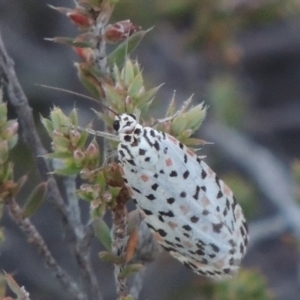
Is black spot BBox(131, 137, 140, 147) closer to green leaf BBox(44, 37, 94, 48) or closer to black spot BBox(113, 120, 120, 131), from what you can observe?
black spot BBox(113, 120, 120, 131)

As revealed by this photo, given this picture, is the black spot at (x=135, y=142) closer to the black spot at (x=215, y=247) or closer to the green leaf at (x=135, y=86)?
the green leaf at (x=135, y=86)

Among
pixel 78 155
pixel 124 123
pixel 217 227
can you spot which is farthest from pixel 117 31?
pixel 217 227

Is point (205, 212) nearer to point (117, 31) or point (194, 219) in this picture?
point (194, 219)

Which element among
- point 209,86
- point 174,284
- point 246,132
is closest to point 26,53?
point 209,86

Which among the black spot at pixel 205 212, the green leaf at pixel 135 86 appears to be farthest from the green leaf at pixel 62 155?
the black spot at pixel 205 212

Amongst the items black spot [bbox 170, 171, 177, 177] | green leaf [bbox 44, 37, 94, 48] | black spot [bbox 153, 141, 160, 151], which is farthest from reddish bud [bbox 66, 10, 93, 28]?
black spot [bbox 170, 171, 177, 177]

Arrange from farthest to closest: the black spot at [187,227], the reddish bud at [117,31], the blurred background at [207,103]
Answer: the blurred background at [207,103], the black spot at [187,227], the reddish bud at [117,31]

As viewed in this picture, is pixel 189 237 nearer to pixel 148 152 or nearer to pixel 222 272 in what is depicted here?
pixel 222 272

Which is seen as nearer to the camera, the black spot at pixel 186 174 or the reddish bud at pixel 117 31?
the reddish bud at pixel 117 31
